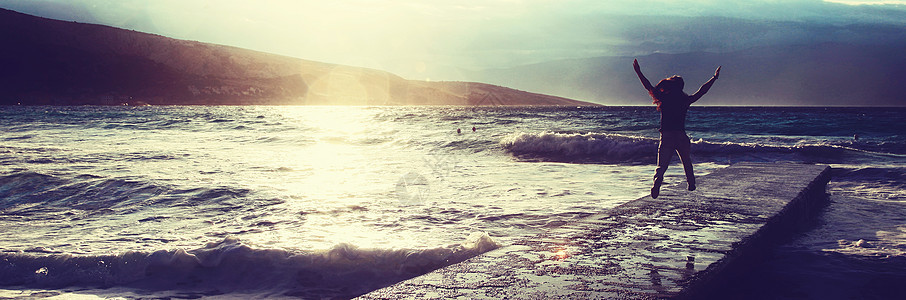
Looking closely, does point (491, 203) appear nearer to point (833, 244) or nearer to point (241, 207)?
point (241, 207)

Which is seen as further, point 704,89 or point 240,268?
point 704,89

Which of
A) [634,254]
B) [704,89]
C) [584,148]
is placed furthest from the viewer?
[584,148]

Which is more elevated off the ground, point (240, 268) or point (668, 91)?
Result: point (668, 91)

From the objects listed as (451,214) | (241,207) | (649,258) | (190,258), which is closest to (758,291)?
(649,258)

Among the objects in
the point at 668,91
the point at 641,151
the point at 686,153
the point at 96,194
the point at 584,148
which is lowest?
the point at 96,194

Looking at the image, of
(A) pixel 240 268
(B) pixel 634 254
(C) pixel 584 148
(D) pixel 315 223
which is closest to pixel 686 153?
(B) pixel 634 254

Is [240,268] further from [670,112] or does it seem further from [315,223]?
[670,112]

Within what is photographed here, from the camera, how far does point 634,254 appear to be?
14.1ft

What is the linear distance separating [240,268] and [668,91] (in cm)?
524

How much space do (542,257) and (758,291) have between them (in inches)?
69.2

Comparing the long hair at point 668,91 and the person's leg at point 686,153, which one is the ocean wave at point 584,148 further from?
the long hair at point 668,91

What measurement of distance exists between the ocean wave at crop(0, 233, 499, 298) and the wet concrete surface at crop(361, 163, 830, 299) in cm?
91

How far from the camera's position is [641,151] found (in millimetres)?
19188

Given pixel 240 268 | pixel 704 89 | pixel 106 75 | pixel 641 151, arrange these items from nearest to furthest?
pixel 240 268
pixel 704 89
pixel 641 151
pixel 106 75
